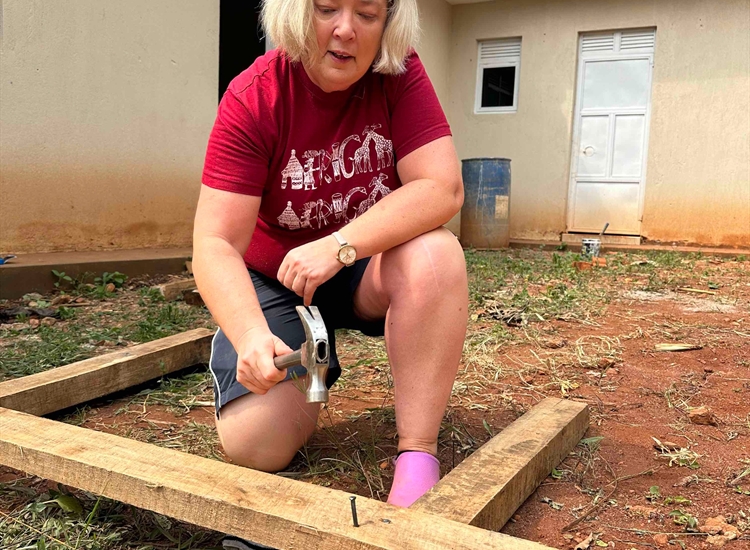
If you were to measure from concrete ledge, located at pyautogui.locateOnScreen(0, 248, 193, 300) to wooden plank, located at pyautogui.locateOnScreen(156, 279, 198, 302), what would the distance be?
529 mm

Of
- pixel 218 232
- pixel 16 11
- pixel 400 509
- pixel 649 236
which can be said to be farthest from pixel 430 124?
pixel 649 236

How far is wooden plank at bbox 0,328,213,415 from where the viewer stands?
2.01 m

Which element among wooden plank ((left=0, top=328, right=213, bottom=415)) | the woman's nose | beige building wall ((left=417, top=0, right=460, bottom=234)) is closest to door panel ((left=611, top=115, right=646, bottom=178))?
beige building wall ((left=417, top=0, right=460, bottom=234))

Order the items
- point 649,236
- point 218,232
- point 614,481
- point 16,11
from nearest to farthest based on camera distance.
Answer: point 218,232
point 614,481
point 16,11
point 649,236

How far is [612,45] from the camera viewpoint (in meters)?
9.34

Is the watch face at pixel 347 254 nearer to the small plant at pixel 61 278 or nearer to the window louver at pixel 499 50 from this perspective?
the small plant at pixel 61 278

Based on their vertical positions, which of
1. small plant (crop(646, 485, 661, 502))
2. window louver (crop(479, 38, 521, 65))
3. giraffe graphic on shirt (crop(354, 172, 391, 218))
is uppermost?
window louver (crop(479, 38, 521, 65))

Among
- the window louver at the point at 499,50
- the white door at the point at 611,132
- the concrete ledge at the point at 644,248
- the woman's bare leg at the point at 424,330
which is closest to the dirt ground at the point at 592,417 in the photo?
the woman's bare leg at the point at 424,330

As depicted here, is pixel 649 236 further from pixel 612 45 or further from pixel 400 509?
pixel 400 509

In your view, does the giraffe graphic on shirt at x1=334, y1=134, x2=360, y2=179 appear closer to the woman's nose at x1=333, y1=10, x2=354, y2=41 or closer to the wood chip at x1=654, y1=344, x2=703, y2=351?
the woman's nose at x1=333, y1=10, x2=354, y2=41

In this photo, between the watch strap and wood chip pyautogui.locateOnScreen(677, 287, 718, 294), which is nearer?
the watch strap

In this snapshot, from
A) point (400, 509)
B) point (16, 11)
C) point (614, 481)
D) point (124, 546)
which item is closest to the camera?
point (400, 509)

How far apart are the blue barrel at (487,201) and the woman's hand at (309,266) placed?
740 cm

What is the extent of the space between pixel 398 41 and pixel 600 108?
28.1ft
